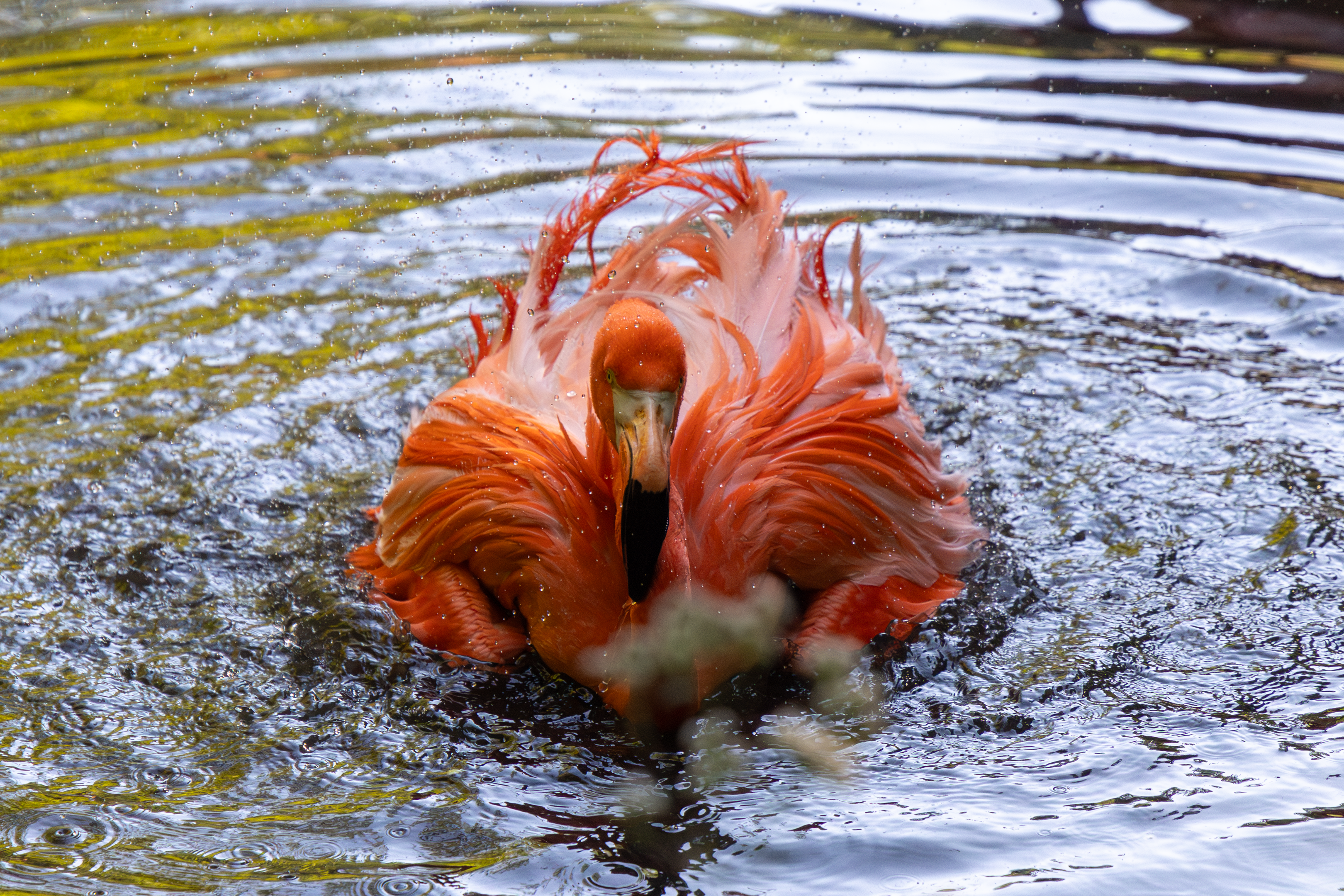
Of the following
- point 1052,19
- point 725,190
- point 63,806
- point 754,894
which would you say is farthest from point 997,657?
point 1052,19

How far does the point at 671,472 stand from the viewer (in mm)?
4215

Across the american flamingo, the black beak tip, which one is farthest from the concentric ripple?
the black beak tip

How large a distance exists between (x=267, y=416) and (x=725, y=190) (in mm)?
2385

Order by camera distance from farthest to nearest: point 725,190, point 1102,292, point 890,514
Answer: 1. point 1102,292
2. point 725,190
3. point 890,514

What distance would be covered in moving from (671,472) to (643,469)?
595mm

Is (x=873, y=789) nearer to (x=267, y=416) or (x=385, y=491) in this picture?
→ (x=385, y=491)

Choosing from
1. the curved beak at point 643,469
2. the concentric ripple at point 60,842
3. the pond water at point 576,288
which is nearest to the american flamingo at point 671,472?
the curved beak at point 643,469

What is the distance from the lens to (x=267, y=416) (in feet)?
20.4

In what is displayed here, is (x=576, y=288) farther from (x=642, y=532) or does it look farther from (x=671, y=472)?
(x=642, y=532)

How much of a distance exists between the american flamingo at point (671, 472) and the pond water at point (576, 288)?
0.71 feet

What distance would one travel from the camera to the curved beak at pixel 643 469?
11.9ft

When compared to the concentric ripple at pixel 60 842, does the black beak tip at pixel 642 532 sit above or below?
above

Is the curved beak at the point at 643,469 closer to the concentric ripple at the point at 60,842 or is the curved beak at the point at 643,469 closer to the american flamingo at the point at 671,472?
the american flamingo at the point at 671,472

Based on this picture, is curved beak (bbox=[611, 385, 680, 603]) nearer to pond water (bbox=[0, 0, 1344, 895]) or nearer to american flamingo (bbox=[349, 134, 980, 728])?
american flamingo (bbox=[349, 134, 980, 728])
